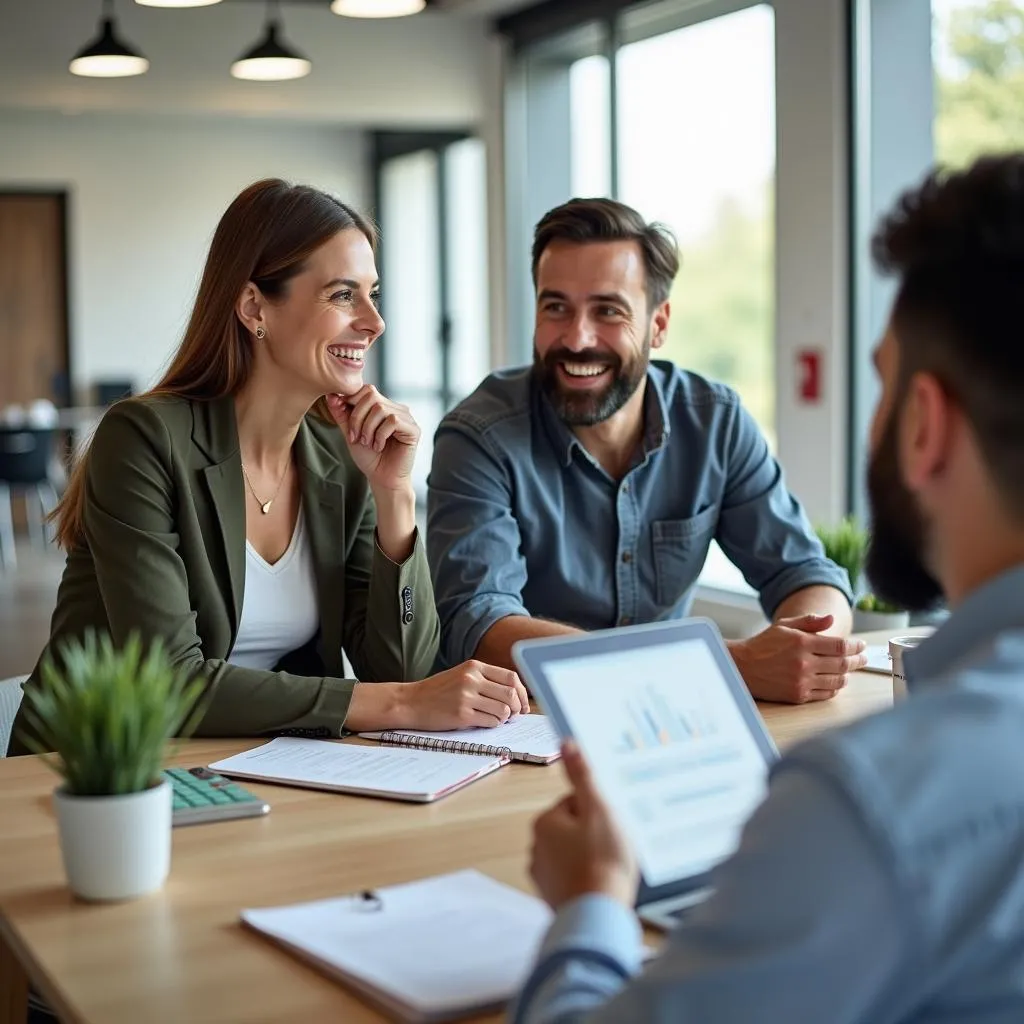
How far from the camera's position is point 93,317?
33.2 feet

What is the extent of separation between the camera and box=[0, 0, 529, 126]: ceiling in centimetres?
680

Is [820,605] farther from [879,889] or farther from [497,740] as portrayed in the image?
[879,889]

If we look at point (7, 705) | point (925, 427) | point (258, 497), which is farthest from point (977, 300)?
point (7, 705)

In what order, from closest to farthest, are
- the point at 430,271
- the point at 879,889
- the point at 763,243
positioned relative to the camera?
the point at 879,889, the point at 763,243, the point at 430,271

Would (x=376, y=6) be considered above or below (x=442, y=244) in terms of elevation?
above

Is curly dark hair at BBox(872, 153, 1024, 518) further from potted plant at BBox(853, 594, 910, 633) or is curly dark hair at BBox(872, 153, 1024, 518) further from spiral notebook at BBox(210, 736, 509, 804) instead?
potted plant at BBox(853, 594, 910, 633)

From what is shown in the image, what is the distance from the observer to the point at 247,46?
707 centimetres

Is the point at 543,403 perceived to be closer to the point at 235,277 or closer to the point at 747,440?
the point at 747,440

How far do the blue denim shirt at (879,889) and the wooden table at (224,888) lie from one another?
407 mm

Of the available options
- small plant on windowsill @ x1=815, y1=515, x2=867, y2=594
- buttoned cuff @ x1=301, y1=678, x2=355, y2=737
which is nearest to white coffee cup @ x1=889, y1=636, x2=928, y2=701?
buttoned cuff @ x1=301, y1=678, x2=355, y2=737

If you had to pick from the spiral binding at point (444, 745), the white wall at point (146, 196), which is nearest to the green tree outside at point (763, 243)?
the spiral binding at point (444, 745)

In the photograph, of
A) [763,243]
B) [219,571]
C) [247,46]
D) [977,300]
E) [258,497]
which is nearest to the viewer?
[977,300]

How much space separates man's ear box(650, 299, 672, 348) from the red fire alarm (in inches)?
85.8

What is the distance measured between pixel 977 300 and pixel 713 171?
5.61 m
